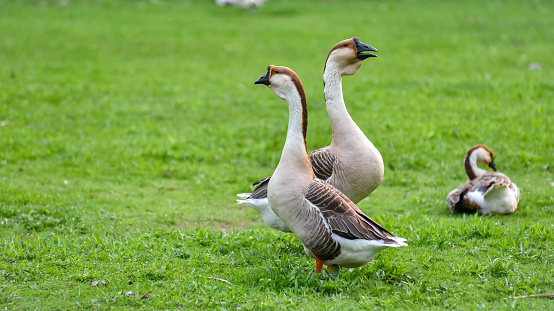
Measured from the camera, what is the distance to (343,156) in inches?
247

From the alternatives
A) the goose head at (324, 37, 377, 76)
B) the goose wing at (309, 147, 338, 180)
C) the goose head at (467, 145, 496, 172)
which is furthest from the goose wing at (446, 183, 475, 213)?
the goose head at (324, 37, 377, 76)

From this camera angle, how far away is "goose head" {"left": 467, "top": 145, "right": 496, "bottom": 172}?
8531 millimetres

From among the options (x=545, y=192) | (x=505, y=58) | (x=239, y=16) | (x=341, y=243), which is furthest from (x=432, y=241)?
(x=239, y=16)

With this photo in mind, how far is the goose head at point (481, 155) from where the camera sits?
8531 mm

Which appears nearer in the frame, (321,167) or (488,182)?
(321,167)

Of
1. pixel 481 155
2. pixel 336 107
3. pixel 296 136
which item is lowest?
pixel 481 155

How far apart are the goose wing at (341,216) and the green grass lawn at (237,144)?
0.51 m

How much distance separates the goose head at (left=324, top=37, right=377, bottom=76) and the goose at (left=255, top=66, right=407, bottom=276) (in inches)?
50.3

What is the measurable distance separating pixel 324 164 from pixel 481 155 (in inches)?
134

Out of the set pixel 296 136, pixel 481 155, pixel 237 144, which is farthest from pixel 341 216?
pixel 237 144

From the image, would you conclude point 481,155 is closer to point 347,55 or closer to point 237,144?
point 347,55

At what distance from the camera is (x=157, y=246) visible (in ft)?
21.3

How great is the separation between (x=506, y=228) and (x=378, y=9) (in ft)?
51.0

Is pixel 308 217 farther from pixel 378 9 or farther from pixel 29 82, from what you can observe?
pixel 378 9
